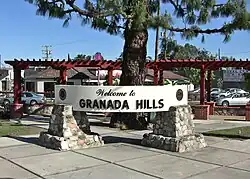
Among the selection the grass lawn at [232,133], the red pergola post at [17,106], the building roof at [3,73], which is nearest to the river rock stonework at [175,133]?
the grass lawn at [232,133]

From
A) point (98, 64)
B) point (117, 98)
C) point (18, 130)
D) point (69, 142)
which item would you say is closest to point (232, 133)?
point (117, 98)

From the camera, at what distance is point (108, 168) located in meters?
7.71

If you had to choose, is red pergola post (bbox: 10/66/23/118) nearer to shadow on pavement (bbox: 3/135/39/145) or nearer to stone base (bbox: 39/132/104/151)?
shadow on pavement (bbox: 3/135/39/145)

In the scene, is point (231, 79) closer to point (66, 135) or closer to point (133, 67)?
point (133, 67)

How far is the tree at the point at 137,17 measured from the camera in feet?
36.6

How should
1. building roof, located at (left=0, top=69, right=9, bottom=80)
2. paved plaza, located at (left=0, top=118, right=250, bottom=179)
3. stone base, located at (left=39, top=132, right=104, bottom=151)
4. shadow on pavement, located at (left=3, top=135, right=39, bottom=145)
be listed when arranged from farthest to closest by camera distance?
building roof, located at (left=0, top=69, right=9, bottom=80) < shadow on pavement, located at (left=3, top=135, right=39, bottom=145) < stone base, located at (left=39, top=132, right=104, bottom=151) < paved plaza, located at (left=0, top=118, right=250, bottom=179)

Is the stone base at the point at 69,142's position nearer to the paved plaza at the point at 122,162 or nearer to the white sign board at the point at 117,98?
the paved plaza at the point at 122,162

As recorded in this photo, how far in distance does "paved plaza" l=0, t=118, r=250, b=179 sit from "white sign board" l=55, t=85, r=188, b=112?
3.57 feet

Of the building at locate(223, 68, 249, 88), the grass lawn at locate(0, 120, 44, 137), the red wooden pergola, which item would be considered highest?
the building at locate(223, 68, 249, 88)

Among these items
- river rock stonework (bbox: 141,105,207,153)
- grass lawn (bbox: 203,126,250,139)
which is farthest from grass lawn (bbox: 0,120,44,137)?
grass lawn (bbox: 203,126,250,139)

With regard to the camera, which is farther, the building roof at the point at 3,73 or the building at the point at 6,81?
the building roof at the point at 3,73

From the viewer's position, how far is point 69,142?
9.78 metres

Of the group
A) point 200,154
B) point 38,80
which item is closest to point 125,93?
point 200,154

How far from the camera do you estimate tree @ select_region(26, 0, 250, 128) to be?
11.2m
